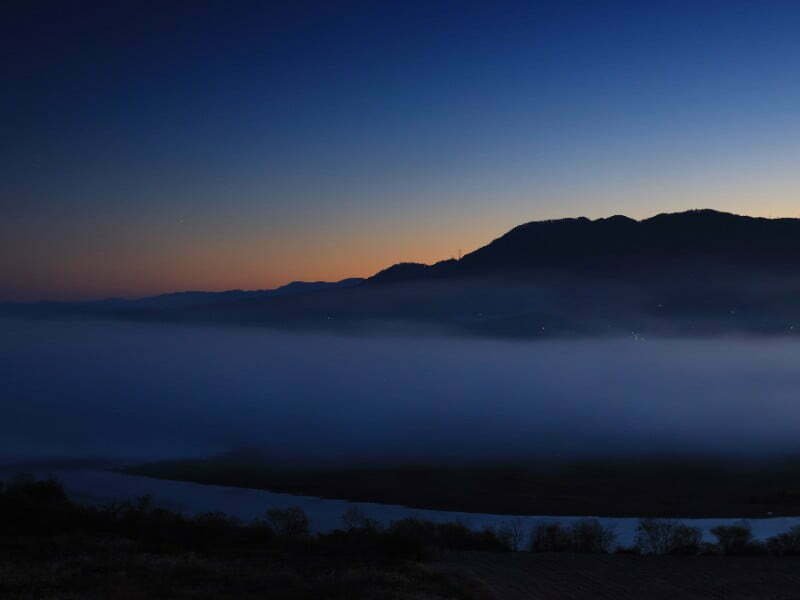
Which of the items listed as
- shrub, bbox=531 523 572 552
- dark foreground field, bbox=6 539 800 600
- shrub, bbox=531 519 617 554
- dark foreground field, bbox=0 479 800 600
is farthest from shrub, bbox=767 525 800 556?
shrub, bbox=531 523 572 552

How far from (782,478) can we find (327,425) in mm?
122842

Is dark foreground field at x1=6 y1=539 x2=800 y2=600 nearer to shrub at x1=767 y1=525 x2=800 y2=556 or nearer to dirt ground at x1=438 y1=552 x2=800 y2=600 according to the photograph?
dirt ground at x1=438 y1=552 x2=800 y2=600

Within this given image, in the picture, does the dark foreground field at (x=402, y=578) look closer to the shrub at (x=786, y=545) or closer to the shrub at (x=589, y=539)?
the shrub at (x=786, y=545)

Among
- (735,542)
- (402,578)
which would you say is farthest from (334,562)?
(735,542)

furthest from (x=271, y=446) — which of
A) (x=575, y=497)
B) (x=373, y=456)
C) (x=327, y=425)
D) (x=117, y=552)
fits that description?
(x=117, y=552)

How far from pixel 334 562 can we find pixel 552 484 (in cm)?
6895

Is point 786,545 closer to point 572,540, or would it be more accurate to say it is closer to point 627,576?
point 572,540

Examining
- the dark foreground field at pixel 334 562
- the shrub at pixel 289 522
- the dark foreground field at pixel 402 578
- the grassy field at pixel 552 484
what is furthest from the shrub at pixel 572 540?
the grassy field at pixel 552 484

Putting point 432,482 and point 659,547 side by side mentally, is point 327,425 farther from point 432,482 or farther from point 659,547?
point 659,547

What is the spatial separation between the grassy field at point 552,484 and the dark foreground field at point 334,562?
33.6 metres

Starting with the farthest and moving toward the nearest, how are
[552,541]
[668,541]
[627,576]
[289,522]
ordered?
1. [552,541]
2. [289,522]
3. [668,541]
4. [627,576]

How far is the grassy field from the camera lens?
77.1 metres

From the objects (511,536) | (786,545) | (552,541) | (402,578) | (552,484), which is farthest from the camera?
(552,484)

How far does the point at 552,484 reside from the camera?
296 feet
